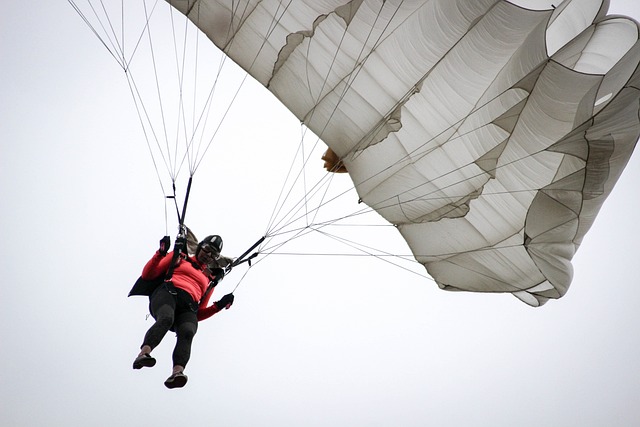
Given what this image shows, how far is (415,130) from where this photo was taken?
25.5 ft

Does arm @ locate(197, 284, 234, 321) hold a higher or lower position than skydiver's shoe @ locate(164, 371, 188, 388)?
higher

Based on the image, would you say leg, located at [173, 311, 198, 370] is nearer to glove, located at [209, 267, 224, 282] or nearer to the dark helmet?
glove, located at [209, 267, 224, 282]

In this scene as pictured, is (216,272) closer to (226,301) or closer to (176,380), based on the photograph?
(226,301)

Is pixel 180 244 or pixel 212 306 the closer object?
pixel 180 244

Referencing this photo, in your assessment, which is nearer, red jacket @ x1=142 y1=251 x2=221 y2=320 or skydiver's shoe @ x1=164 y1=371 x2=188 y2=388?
skydiver's shoe @ x1=164 y1=371 x2=188 y2=388

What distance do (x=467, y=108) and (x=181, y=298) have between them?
10.2 ft

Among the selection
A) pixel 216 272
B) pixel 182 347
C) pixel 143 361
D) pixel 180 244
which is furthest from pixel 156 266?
pixel 143 361

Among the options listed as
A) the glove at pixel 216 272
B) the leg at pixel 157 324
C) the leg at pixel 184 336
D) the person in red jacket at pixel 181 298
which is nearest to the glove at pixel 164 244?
the person in red jacket at pixel 181 298

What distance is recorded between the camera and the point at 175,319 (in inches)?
286

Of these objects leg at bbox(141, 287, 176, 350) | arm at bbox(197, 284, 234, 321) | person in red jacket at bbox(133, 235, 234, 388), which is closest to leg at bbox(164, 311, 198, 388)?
person in red jacket at bbox(133, 235, 234, 388)

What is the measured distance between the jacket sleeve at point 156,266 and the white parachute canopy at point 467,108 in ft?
6.91

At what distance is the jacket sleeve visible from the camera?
7205 mm

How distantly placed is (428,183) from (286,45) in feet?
6.37

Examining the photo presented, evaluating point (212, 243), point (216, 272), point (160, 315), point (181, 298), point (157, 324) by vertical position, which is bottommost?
point (157, 324)
